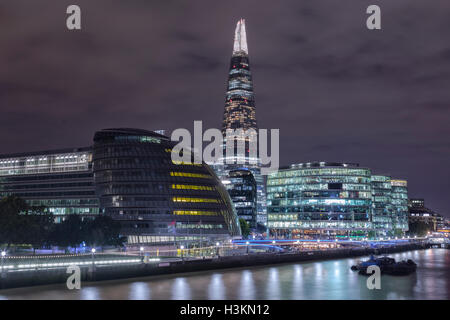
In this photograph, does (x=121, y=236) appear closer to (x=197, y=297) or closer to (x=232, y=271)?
(x=232, y=271)

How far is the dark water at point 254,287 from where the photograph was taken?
69562 millimetres

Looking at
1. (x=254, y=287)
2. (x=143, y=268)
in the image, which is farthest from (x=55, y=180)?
(x=254, y=287)

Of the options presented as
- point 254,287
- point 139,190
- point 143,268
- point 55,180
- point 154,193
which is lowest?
point 254,287

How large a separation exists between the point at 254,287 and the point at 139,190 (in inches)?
2738

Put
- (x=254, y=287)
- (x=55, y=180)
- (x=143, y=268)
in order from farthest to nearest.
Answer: (x=55, y=180)
(x=143, y=268)
(x=254, y=287)

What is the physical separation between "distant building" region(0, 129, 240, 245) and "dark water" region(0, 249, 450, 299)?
39994 mm

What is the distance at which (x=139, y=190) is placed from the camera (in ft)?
467

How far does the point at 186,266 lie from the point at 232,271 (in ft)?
39.4

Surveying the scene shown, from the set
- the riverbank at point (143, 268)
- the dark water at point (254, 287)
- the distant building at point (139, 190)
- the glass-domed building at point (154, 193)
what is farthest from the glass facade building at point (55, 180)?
the dark water at point (254, 287)

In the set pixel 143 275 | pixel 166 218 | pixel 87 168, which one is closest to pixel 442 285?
pixel 143 275

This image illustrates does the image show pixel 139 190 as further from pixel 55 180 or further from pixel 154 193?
pixel 55 180

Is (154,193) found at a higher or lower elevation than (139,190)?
lower

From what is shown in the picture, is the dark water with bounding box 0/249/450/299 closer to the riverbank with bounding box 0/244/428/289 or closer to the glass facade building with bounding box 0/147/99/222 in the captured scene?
the riverbank with bounding box 0/244/428/289

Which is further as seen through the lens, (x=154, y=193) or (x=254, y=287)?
(x=154, y=193)
